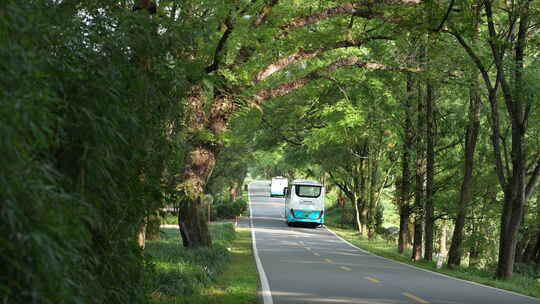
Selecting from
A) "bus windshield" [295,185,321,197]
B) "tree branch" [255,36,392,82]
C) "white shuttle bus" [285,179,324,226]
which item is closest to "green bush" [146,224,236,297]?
"tree branch" [255,36,392,82]

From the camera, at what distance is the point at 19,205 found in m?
4.04

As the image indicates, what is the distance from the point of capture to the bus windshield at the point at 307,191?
49.0 m

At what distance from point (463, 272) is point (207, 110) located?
11.5 meters

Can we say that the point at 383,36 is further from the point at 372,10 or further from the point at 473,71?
the point at 473,71

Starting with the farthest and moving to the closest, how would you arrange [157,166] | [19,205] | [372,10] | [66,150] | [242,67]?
[242,67]
[372,10]
[157,166]
[66,150]
[19,205]

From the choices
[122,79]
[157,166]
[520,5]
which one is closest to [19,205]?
[122,79]

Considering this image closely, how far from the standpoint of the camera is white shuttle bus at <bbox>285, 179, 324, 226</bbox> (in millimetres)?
48719

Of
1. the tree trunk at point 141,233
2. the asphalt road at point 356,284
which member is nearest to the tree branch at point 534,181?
the asphalt road at point 356,284

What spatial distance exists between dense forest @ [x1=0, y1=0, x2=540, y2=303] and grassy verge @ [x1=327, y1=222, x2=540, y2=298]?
70cm

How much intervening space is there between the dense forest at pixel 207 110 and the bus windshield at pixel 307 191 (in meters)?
3.62

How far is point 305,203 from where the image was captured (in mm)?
48688

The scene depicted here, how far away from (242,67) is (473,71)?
8277 mm

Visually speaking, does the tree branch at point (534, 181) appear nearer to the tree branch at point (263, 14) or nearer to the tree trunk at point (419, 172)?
the tree trunk at point (419, 172)

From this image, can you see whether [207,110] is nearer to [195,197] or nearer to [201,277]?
[195,197]
